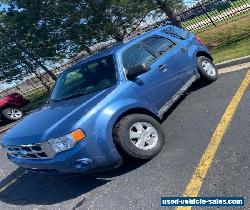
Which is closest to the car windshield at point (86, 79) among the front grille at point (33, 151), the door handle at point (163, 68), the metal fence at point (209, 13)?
the door handle at point (163, 68)

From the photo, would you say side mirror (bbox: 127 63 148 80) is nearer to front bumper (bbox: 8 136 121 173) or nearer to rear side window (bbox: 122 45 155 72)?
rear side window (bbox: 122 45 155 72)

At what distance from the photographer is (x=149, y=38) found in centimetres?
689

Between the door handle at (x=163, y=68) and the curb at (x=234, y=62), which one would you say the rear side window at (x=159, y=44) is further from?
the curb at (x=234, y=62)

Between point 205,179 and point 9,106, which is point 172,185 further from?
point 9,106

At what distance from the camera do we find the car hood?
4816 mm

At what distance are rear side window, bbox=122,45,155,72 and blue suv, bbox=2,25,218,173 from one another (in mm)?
18

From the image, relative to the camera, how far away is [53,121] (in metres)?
5.05

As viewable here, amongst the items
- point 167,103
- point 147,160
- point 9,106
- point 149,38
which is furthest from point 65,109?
point 9,106

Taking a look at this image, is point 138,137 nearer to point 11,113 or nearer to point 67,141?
point 67,141

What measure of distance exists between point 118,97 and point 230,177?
191 cm

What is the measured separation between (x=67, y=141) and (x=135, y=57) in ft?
7.22

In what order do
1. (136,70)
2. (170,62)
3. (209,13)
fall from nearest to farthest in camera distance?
(136,70), (170,62), (209,13)

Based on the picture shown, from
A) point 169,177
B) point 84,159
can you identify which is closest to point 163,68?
point 169,177

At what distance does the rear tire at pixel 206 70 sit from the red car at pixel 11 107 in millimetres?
8428
